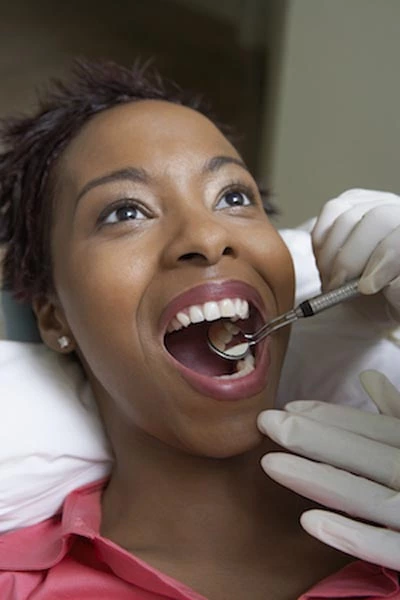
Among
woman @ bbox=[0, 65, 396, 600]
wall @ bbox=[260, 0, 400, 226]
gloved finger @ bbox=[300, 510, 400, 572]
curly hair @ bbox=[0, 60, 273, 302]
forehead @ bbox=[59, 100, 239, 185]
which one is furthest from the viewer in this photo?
wall @ bbox=[260, 0, 400, 226]

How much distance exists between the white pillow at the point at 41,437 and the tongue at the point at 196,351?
0.72 feet

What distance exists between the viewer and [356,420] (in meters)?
0.92

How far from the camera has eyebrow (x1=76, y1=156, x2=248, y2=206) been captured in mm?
1026

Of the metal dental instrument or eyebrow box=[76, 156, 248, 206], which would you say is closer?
the metal dental instrument

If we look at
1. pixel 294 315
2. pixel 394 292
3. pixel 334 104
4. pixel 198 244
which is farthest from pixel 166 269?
pixel 334 104

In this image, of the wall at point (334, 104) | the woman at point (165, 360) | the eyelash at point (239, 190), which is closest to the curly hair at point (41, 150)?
the woman at point (165, 360)

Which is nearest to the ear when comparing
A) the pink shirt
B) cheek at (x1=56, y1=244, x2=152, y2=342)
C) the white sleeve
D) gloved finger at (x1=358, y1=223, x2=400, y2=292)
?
cheek at (x1=56, y1=244, x2=152, y2=342)

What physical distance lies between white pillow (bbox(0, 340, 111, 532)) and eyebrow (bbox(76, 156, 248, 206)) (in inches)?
11.1

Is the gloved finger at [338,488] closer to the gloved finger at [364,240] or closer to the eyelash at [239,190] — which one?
the gloved finger at [364,240]

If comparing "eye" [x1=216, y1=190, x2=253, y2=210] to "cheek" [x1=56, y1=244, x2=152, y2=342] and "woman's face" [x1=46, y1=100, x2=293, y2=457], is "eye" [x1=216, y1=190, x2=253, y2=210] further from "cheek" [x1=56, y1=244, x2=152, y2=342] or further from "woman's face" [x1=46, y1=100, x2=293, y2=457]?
"cheek" [x1=56, y1=244, x2=152, y2=342]

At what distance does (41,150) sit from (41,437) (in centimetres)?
41

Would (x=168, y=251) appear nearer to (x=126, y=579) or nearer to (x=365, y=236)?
(x=365, y=236)

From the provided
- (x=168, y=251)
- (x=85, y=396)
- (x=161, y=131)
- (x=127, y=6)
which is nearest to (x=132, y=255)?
(x=168, y=251)

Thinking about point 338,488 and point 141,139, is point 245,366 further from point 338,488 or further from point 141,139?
point 141,139
